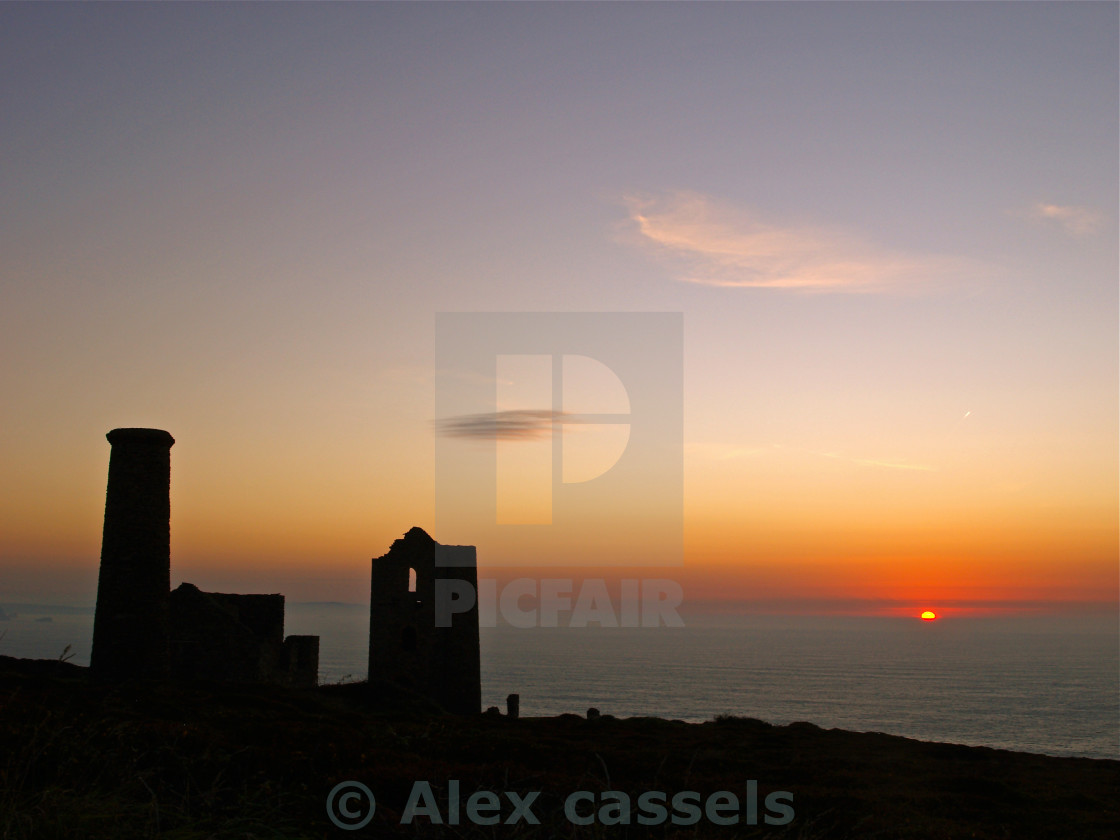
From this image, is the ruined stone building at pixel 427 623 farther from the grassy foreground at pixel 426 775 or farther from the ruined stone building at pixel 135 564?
Result: the ruined stone building at pixel 135 564

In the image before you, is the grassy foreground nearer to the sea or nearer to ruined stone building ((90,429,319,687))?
ruined stone building ((90,429,319,687))

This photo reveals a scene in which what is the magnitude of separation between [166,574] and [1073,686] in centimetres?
15955

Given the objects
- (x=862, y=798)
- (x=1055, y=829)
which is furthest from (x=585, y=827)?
(x=1055, y=829)

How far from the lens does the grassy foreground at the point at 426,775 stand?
830 cm

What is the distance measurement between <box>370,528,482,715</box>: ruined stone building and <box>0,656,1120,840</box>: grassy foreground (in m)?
7.90

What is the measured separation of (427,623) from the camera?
1277 inches

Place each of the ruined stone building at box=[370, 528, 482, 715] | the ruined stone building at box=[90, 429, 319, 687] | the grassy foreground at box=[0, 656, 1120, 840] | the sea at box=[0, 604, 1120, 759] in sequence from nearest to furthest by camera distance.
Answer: the grassy foreground at box=[0, 656, 1120, 840]
the ruined stone building at box=[90, 429, 319, 687]
the ruined stone building at box=[370, 528, 482, 715]
the sea at box=[0, 604, 1120, 759]

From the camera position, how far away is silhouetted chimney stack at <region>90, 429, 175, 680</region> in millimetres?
22219

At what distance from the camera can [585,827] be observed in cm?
934

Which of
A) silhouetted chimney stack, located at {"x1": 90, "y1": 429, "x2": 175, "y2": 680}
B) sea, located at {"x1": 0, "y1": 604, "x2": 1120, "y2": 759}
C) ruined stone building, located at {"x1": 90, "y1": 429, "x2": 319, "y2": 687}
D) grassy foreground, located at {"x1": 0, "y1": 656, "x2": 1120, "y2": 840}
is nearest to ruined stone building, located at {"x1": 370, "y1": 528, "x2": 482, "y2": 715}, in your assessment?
grassy foreground, located at {"x1": 0, "y1": 656, "x2": 1120, "y2": 840}

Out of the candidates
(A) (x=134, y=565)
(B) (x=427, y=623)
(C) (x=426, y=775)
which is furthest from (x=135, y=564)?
(C) (x=426, y=775)

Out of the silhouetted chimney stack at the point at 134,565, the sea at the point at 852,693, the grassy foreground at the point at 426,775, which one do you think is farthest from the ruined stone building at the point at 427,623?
the sea at the point at 852,693

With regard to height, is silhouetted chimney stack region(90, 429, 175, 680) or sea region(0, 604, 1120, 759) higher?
silhouetted chimney stack region(90, 429, 175, 680)

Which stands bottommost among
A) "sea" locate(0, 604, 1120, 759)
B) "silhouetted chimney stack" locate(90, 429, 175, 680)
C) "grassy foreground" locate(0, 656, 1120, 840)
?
"sea" locate(0, 604, 1120, 759)
